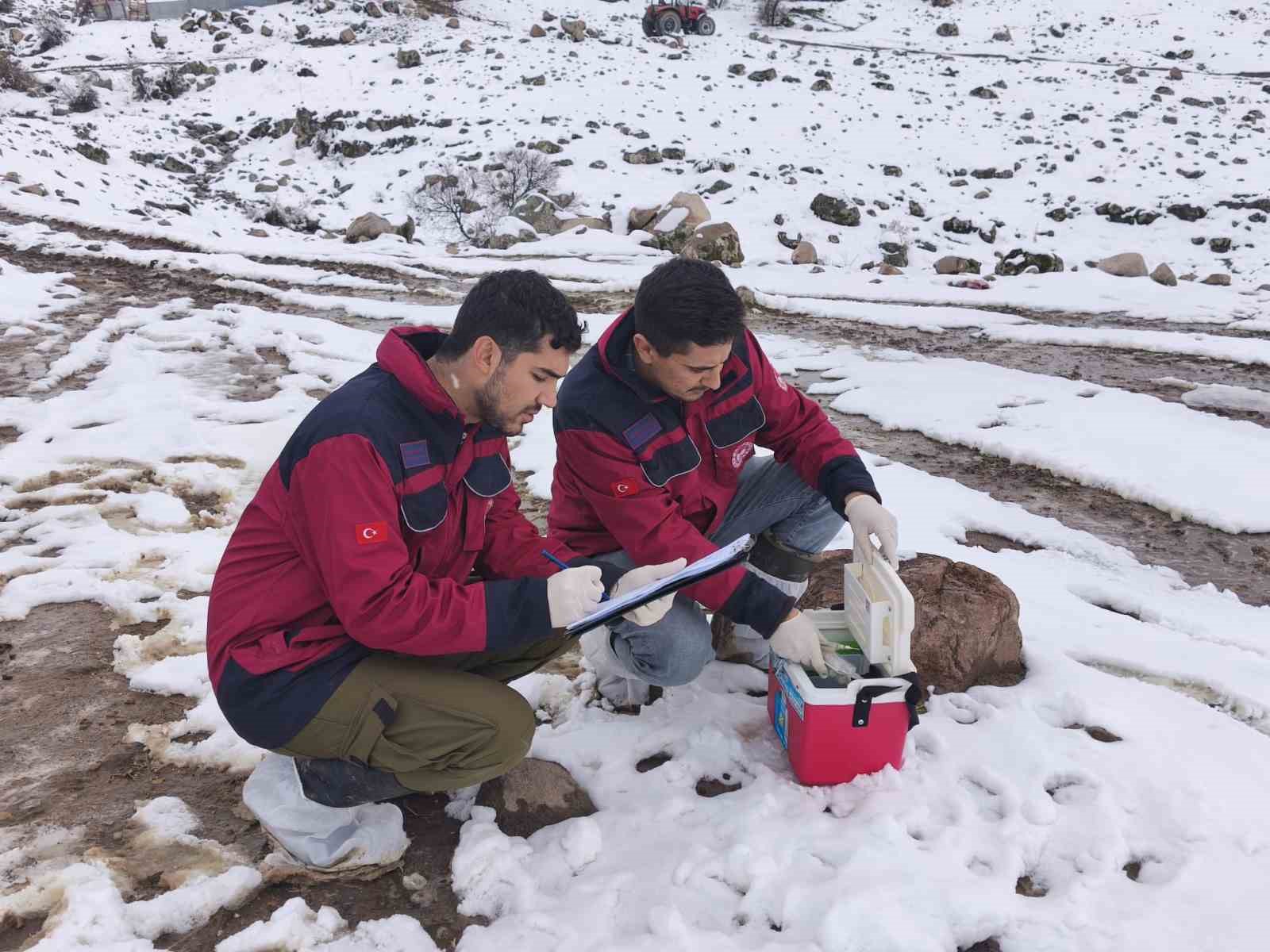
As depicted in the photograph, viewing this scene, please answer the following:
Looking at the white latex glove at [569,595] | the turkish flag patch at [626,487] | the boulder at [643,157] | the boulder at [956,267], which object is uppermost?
the boulder at [643,157]

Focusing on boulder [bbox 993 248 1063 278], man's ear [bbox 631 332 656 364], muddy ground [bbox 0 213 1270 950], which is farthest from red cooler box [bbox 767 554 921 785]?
boulder [bbox 993 248 1063 278]

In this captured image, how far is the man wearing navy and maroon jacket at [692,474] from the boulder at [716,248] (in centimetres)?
766

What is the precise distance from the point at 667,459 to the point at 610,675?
719 mm

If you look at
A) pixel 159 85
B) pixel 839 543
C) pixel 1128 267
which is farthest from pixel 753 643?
pixel 159 85

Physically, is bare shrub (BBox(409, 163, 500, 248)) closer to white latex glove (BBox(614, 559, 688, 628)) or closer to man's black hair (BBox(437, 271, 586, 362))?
man's black hair (BBox(437, 271, 586, 362))

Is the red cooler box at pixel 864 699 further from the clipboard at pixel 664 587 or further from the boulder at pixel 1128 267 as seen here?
the boulder at pixel 1128 267

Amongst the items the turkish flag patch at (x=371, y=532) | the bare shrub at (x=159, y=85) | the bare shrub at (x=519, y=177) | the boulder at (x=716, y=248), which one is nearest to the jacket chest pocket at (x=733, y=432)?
the turkish flag patch at (x=371, y=532)

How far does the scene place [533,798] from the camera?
2.16m

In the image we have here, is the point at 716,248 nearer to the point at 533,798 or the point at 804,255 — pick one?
the point at 804,255

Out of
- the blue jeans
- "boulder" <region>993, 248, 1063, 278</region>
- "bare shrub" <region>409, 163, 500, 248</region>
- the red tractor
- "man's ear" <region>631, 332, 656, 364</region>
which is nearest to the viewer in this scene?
"man's ear" <region>631, 332, 656, 364</region>

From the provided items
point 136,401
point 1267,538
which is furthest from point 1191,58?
point 136,401

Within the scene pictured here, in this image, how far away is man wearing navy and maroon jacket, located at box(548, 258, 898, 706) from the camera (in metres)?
2.12

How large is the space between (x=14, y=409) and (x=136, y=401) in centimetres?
60

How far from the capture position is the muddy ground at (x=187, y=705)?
1920 millimetres
